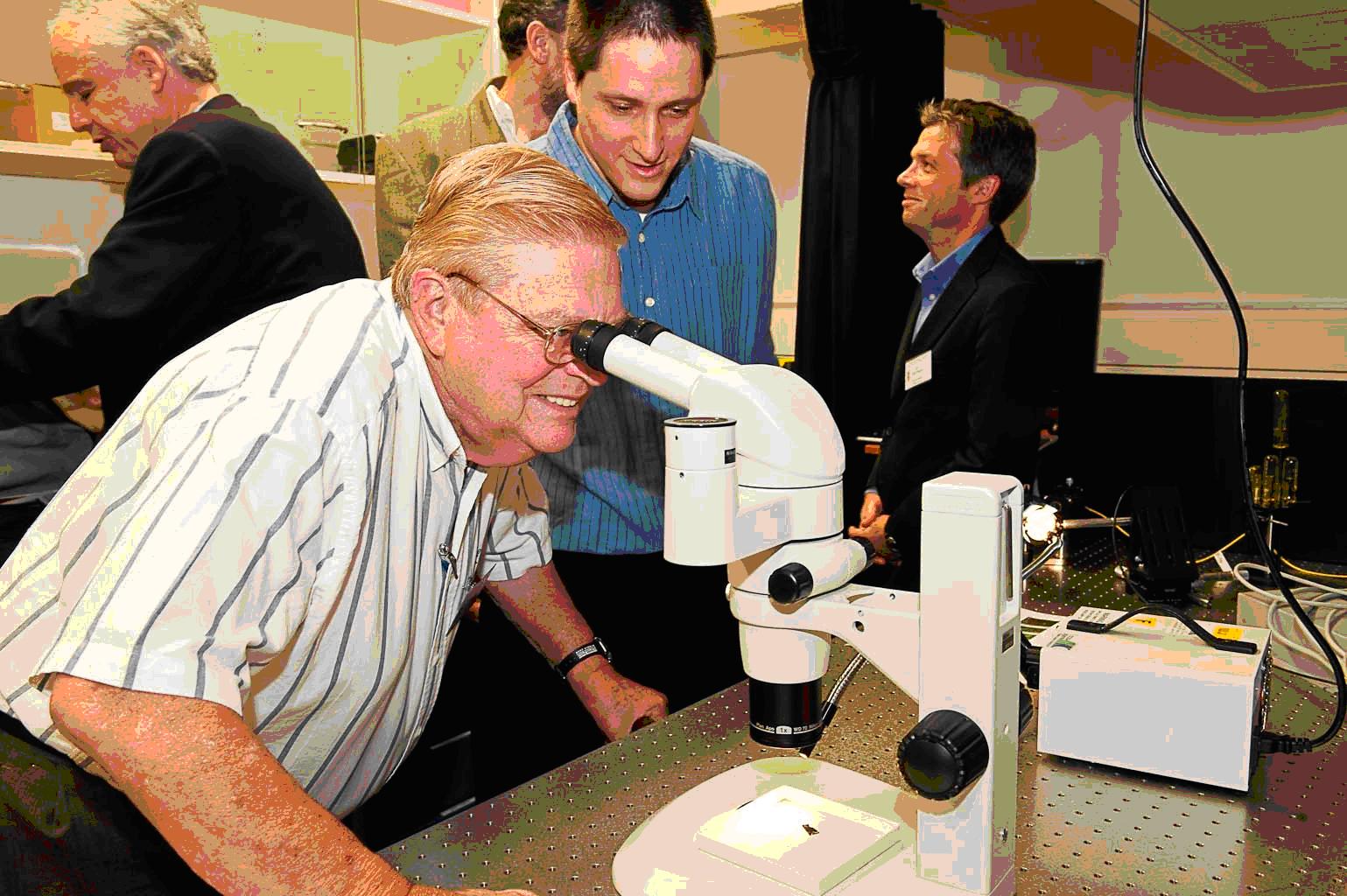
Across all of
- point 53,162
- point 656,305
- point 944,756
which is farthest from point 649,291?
point 53,162

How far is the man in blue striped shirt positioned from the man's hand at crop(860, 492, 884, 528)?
2.48 feet

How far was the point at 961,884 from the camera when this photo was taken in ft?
2.46

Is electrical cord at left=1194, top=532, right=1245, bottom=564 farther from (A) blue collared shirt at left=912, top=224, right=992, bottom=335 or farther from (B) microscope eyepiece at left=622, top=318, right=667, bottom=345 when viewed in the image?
(B) microscope eyepiece at left=622, top=318, right=667, bottom=345

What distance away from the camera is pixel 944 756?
688 millimetres

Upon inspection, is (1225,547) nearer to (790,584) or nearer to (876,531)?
(876,531)

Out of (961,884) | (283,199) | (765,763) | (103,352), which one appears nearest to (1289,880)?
(961,884)

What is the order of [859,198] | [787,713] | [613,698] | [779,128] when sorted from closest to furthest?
[787,713] < [613,698] < [859,198] < [779,128]

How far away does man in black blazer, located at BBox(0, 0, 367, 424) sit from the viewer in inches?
66.2

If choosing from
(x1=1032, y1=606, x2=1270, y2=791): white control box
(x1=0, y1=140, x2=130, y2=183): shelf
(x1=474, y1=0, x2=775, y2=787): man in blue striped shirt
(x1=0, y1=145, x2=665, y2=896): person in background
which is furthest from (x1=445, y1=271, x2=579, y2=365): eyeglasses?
(x1=0, y1=140, x2=130, y2=183): shelf

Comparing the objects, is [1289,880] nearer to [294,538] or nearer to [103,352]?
[294,538]

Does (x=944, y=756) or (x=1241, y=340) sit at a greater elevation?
(x=1241, y=340)

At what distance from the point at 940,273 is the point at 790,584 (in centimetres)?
199

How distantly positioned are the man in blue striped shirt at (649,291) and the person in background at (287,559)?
49 cm

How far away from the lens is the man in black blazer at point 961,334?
7.27ft
